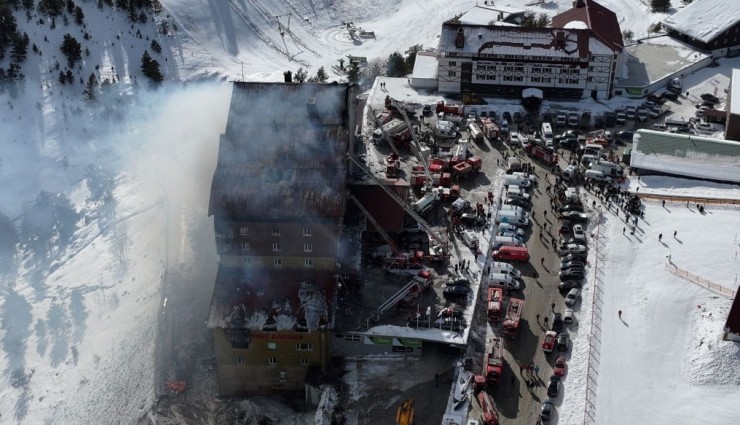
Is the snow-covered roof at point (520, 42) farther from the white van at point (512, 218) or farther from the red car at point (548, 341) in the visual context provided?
the red car at point (548, 341)

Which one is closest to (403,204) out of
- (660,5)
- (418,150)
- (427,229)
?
(427,229)

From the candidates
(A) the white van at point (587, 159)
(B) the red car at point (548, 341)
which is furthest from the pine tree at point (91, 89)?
(B) the red car at point (548, 341)

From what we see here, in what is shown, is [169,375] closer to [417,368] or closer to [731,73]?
[417,368]

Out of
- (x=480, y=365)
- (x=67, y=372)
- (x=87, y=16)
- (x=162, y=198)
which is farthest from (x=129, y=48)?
(x=480, y=365)

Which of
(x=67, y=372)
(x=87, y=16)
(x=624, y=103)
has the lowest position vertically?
(x=67, y=372)

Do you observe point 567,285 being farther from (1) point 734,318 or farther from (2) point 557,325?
(1) point 734,318

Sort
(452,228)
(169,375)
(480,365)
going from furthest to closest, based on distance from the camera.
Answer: (452,228) < (169,375) < (480,365)

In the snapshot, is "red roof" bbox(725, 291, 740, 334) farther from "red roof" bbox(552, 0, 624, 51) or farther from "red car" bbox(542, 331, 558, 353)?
Answer: "red roof" bbox(552, 0, 624, 51)
